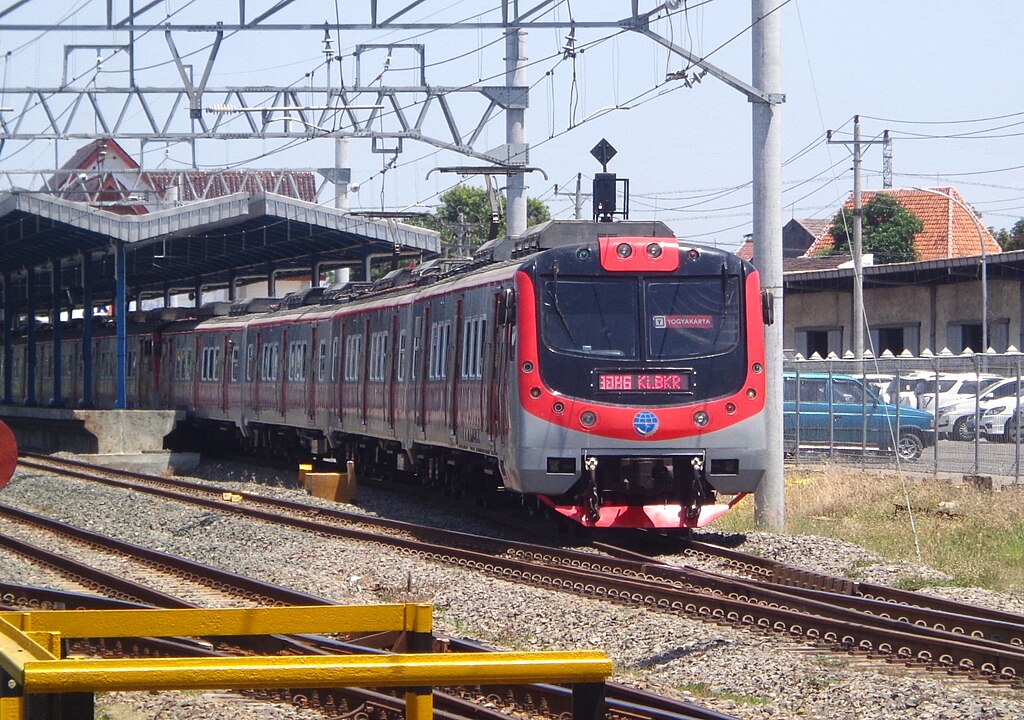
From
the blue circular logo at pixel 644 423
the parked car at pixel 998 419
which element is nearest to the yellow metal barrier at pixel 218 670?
the blue circular logo at pixel 644 423

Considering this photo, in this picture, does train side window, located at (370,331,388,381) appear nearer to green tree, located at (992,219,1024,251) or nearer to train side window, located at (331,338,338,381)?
train side window, located at (331,338,338,381)

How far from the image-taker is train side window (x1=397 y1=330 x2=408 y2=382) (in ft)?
64.4

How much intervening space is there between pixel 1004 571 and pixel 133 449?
22.9 metres

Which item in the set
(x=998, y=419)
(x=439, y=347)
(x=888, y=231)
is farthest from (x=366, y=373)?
(x=888, y=231)

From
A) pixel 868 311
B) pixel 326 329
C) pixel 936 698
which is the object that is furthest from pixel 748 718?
pixel 868 311

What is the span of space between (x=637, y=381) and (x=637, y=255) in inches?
47.8

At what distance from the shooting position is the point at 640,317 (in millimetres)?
13898

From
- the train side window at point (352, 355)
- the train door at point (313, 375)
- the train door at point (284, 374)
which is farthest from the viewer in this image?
the train door at point (284, 374)

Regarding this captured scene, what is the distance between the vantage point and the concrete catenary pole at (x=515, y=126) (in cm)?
2322

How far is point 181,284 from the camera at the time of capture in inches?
1986

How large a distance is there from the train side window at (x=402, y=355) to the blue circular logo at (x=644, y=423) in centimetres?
643

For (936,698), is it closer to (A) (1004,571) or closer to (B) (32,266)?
(A) (1004,571)

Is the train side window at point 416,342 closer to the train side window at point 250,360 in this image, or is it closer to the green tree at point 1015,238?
the train side window at point 250,360

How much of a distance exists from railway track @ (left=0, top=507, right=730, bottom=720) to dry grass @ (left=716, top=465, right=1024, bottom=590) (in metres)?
6.01
